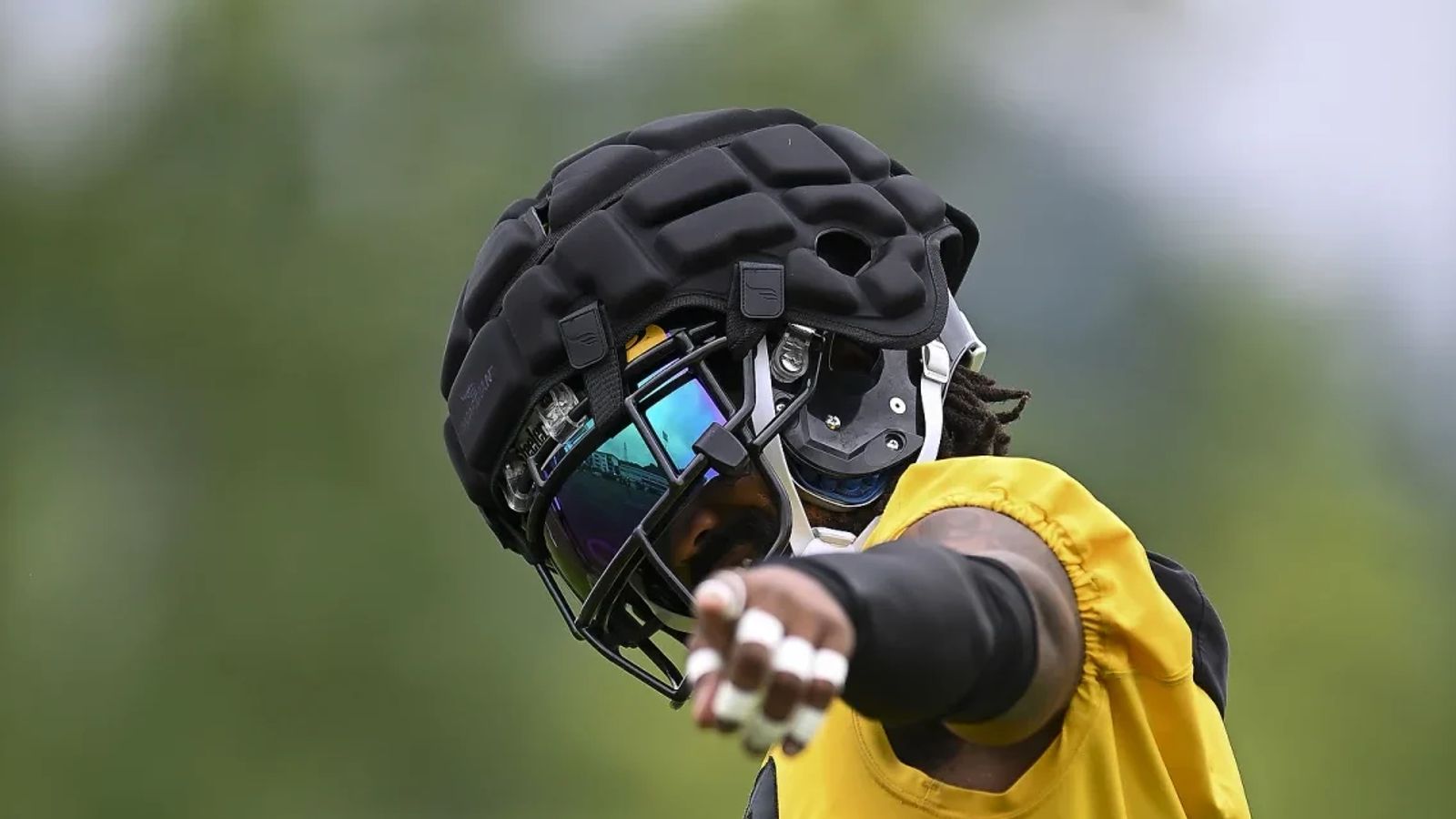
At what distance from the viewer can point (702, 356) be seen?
1.09 meters

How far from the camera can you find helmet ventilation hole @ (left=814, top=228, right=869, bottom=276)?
1.16 metres

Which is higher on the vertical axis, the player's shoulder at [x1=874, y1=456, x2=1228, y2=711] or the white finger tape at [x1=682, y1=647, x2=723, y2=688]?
the white finger tape at [x1=682, y1=647, x2=723, y2=688]

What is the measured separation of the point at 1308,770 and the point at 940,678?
2508 mm

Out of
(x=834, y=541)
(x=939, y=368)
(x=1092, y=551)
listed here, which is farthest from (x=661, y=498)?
(x=1092, y=551)

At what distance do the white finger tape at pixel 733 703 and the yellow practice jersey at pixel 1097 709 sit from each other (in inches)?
12.8

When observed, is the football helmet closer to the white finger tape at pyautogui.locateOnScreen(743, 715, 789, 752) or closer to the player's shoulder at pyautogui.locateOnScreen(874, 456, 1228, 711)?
the player's shoulder at pyautogui.locateOnScreen(874, 456, 1228, 711)

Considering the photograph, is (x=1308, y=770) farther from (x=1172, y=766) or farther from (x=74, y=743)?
(x=74, y=743)

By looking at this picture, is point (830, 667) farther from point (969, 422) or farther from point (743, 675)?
point (969, 422)

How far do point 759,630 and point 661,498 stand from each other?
55 centimetres

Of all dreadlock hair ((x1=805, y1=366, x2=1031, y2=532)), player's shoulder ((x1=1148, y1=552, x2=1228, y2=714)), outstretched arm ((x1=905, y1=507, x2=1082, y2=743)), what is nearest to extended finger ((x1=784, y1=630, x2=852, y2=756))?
outstretched arm ((x1=905, y1=507, x2=1082, y2=743))

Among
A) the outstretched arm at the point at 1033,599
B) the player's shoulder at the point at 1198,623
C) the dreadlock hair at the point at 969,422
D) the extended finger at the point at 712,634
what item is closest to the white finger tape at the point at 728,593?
the extended finger at the point at 712,634

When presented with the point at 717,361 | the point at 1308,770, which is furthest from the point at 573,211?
the point at 1308,770

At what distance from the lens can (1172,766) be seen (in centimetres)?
88

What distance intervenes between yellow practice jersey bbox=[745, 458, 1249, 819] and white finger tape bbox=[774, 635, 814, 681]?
31 centimetres
